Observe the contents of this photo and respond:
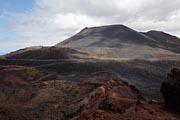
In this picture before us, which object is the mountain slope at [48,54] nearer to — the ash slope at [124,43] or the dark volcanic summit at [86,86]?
the dark volcanic summit at [86,86]

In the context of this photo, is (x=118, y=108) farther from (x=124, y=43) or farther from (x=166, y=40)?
(x=166, y=40)

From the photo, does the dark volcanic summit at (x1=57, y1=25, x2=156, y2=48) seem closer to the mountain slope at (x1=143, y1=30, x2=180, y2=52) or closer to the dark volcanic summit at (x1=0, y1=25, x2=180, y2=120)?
the mountain slope at (x1=143, y1=30, x2=180, y2=52)

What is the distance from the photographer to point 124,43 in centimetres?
7950

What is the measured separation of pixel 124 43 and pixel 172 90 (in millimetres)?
57758

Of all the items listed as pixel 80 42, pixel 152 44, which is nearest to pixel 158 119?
pixel 152 44

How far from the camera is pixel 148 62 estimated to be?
184 feet

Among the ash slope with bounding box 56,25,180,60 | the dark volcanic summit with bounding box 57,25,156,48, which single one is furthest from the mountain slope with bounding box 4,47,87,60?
the dark volcanic summit with bounding box 57,25,156,48

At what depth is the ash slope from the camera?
6669 cm

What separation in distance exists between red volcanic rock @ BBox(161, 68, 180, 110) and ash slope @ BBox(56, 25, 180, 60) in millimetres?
40213

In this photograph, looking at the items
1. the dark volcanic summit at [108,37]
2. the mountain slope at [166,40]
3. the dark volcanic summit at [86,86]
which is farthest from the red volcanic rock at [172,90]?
the mountain slope at [166,40]

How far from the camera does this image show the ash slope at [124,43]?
66688 mm

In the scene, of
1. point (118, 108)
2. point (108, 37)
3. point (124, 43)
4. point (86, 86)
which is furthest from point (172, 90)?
point (108, 37)

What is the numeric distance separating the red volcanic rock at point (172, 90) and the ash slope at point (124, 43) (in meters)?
40.2

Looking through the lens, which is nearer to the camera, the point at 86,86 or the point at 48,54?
the point at 86,86
